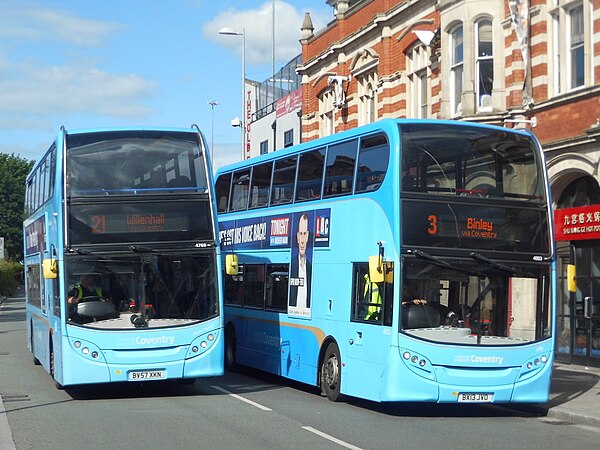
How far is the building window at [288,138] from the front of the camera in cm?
4506

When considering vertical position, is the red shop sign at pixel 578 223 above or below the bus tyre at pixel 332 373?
above

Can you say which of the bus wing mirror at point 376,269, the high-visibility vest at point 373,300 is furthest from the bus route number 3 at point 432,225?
the high-visibility vest at point 373,300

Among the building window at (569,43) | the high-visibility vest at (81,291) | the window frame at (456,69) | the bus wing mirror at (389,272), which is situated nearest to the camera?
the bus wing mirror at (389,272)

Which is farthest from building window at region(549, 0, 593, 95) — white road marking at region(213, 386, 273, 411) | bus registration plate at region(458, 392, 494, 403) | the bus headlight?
the bus headlight

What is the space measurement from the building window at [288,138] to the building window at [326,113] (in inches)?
266

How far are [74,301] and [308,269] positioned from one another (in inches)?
154

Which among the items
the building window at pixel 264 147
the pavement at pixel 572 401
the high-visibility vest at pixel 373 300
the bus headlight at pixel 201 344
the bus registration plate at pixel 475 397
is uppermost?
the building window at pixel 264 147

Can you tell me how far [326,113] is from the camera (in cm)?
3772

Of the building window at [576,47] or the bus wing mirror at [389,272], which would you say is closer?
the bus wing mirror at [389,272]

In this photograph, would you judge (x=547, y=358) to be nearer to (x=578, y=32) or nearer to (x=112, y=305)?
(x=112, y=305)

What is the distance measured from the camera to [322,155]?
1633cm

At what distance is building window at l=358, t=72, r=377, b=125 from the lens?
3288cm

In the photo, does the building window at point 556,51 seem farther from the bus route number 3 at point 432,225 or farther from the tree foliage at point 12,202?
the tree foliage at point 12,202

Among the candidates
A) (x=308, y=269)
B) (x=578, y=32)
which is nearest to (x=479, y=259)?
(x=308, y=269)
